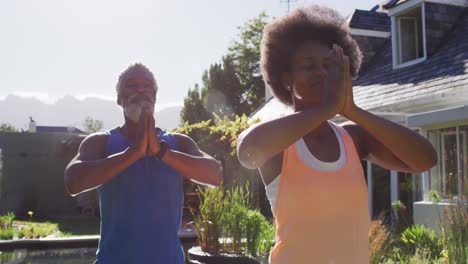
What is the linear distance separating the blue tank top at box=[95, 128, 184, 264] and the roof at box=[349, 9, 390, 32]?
11927 millimetres

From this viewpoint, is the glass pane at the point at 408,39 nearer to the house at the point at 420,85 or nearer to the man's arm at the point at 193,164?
the house at the point at 420,85

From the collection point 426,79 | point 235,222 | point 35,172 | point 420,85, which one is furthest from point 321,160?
point 35,172

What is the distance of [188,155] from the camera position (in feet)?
6.75

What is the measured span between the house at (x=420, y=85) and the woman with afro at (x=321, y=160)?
6.29 metres

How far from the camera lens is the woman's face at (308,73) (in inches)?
65.0

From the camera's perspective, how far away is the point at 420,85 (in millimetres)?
9883

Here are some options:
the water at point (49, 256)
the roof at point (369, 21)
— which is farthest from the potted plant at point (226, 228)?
the roof at point (369, 21)

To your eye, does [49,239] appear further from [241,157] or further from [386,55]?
[241,157]

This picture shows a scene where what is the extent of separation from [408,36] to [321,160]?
35.4 ft

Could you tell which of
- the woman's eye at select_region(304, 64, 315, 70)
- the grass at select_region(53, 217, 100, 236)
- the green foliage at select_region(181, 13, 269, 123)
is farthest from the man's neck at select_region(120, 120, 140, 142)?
the green foliage at select_region(181, 13, 269, 123)

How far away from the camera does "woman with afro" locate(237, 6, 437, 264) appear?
4.85ft

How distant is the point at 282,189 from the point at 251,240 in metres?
4.97

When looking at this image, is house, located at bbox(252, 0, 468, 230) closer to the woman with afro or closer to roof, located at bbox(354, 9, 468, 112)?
roof, located at bbox(354, 9, 468, 112)

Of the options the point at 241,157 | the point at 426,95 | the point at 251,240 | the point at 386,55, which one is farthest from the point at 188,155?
the point at 386,55
